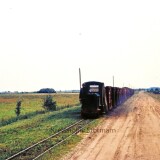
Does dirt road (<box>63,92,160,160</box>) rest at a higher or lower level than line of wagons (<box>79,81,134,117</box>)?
lower

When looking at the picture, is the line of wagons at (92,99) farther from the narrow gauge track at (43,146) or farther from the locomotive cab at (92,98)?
the narrow gauge track at (43,146)

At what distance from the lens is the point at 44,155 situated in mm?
14844

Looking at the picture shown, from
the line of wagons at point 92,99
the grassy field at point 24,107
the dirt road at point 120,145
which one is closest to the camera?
the dirt road at point 120,145

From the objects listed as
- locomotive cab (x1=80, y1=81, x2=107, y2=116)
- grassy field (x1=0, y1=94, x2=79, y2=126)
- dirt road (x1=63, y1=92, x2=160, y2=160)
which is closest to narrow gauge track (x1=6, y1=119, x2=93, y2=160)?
dirt road (x1=63, y1=92, x2=160, y2=160)

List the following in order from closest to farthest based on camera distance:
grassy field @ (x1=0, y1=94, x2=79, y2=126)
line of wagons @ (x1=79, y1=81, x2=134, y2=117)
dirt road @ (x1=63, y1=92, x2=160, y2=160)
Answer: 1. dirt road @ (x1=63, y1=92, x2=160, y2=160)
2. line of wagons @ (x1=79, y1=81, x2=134, y2=117)
3. grassy field @ (x1=0, y1=94, x2=79, y2=126)

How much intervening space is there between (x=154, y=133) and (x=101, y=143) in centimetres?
476

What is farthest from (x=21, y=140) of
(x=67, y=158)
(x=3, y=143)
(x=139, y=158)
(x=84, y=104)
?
(x=84, y=104)

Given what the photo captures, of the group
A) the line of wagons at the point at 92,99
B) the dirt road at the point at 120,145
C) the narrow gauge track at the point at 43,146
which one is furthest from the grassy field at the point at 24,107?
the dirt road at the point at 120,145

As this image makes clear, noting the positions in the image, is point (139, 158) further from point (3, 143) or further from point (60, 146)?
point (3, 143)

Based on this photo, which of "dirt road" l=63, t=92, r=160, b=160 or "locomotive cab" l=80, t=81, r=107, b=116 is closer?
"dirt road" l=63, t=92, r=160, b=160

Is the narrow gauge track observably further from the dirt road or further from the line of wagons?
the line of wagons

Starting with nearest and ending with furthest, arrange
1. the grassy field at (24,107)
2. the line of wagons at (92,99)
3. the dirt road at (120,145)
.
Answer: the dirt road at (120,145), the line of wagons at (92,99), the grassy field at (24,107)

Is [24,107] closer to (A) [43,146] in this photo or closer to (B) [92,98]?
→ (B) [92,98]

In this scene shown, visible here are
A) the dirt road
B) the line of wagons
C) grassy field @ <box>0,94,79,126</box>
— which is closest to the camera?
the dirt road
